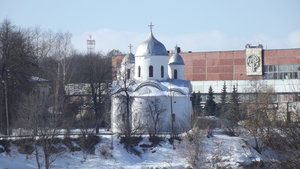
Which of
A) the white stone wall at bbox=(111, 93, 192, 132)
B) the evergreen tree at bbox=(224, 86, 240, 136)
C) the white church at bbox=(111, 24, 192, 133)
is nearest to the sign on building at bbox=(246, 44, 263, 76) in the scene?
the evergreen tree at bbox=(224, 86, 240, 136)

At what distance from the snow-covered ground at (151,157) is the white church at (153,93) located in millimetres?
4476

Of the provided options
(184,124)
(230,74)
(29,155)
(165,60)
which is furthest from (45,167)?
(230,74)

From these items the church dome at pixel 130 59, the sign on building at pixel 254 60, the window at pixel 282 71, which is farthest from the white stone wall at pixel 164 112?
the window at pixel 282 71

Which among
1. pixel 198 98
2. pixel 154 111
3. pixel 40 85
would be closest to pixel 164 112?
pixel 154 111

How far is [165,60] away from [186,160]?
1494 centimetres

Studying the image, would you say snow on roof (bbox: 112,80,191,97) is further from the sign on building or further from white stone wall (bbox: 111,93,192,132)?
the sign on building

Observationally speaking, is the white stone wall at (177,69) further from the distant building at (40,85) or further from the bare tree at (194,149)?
the bare tree at (194,149)

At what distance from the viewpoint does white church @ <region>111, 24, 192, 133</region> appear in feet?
146

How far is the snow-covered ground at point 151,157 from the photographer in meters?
33.4

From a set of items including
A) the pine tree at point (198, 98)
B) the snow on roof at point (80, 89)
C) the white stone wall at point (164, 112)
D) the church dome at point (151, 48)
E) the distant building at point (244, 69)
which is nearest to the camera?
the white stone wall at point (164, 112)

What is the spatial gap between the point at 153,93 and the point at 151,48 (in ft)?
12.8

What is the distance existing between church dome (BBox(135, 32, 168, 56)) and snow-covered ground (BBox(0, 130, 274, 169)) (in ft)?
33.1

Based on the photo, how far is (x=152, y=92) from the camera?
149 ft

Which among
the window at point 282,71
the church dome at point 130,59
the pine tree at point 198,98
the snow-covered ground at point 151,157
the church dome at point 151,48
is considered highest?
the church dome at point 151,48
